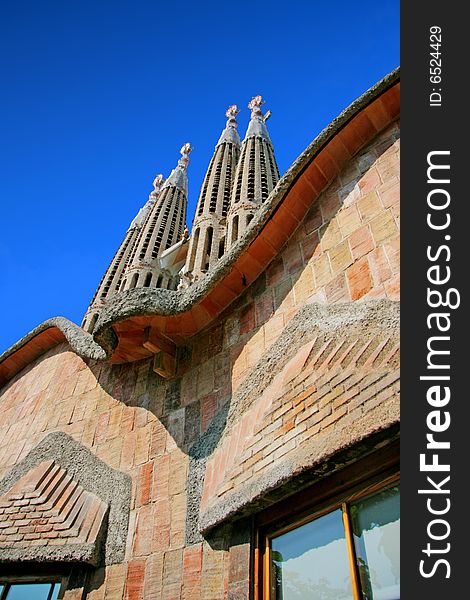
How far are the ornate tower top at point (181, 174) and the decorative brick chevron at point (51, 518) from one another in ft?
74.6

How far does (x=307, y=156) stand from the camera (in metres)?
3.97

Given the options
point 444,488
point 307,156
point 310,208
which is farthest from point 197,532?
point 307,156

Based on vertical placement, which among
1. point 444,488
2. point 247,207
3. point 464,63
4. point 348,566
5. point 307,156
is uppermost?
point 247,207

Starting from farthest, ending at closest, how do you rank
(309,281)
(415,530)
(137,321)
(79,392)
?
(79,392) < (137,321) < (309,281) < (415,530)

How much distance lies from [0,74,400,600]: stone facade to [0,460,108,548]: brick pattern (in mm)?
51

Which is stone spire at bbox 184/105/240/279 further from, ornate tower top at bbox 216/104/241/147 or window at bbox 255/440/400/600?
window at bbox 255/440/400/600

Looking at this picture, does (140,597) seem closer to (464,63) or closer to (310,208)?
(310,208)

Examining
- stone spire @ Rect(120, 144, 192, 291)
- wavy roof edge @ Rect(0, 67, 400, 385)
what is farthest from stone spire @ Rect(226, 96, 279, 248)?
wavy roof edge @ Rect(0, 67, 400, 385)

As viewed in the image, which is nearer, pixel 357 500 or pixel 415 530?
pixel 415 530

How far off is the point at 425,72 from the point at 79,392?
4.59 metres

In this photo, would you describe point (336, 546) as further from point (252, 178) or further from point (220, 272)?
point (252, 178)

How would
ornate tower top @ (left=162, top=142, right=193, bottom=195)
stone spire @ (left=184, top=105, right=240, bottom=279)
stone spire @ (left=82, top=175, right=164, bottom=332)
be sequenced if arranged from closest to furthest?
stone spire @ (left=184, top=105, right=240, bottom=279)
stone spire @ (left=82, top=175, right=164, bottom=332)
ornate tower top @ (left=162, top=142, right=193, bottom=195)

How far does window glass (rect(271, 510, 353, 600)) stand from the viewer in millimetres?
2549

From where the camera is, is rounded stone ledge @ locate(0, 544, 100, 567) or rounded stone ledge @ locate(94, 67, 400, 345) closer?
rounded stone ledge @ locate(0, 544, 100, 567)
